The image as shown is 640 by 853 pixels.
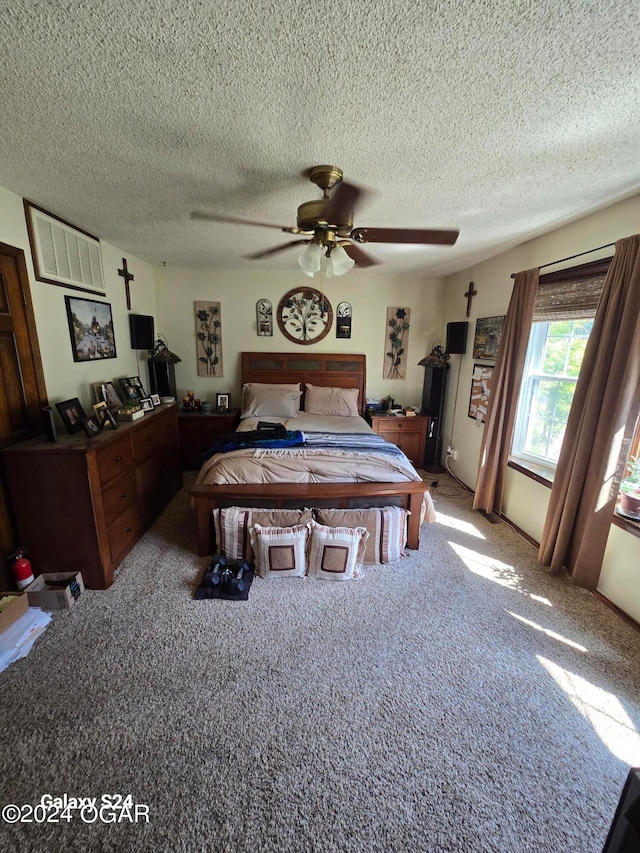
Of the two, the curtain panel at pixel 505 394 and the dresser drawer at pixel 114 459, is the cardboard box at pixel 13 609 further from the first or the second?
the curtain panel at pixel 505 394

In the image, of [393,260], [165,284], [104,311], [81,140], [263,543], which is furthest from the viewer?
[165,284]

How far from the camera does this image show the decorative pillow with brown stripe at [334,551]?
86.9 inches

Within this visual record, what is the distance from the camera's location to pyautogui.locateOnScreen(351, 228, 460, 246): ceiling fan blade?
1.87 metres

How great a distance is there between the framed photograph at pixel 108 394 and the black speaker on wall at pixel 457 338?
3.45m

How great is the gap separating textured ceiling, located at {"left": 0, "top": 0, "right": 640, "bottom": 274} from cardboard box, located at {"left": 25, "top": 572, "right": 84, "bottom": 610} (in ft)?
7.54

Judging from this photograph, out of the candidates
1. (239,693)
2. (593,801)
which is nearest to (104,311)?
(239,693)

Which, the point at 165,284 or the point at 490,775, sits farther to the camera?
the point at 165,284

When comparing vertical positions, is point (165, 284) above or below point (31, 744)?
above

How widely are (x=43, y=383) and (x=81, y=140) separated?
59.0 inches

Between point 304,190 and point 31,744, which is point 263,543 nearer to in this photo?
point 31,744

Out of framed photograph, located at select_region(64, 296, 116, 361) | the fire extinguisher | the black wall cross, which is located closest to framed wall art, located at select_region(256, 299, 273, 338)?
the black wall cross

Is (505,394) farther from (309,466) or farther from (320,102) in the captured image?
(320,102)

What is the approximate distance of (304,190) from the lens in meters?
1.94

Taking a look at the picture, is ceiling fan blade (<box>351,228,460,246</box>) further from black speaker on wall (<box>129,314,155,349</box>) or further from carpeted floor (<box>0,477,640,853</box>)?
black speaker on wall (<box>129,314,155,349</box>)
